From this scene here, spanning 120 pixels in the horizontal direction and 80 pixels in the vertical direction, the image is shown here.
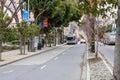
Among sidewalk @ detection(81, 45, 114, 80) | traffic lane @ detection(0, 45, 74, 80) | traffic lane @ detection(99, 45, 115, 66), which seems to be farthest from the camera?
traffic lane @ detection(99, 45, 115, 66)

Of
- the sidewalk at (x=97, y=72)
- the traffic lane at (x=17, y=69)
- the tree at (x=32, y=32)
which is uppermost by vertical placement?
the tree at (x=32, y=32)

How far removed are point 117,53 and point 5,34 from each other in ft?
82.9

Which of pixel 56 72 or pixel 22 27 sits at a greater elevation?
pixel 22 27

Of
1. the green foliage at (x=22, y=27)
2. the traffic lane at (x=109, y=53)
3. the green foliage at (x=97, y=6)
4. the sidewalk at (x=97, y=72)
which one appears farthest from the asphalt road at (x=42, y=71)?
the green foliage at (x=22, y=27)

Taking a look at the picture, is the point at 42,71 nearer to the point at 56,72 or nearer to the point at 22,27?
the point at 56,72

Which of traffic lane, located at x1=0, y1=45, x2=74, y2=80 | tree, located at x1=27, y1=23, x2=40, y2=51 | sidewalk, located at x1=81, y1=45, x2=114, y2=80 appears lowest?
traffic lane, located at x1=0, y1=45, x2=74, y2=80

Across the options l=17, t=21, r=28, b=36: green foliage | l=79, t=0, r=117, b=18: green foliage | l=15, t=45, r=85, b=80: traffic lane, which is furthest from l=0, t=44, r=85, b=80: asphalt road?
l=17, t=21, r=28, b=36: green foliage

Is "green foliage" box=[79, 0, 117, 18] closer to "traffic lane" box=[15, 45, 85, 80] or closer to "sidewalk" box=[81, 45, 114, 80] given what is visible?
"sidewalk" box=[81, 45, 114, 80]

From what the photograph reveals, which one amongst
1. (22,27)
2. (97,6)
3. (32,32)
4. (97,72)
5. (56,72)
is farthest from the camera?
(32,32)

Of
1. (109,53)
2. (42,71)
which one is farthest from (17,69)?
(109,53)

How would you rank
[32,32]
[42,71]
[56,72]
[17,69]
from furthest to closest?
[32,32]
[17,69]
[42,71]
[56,72]

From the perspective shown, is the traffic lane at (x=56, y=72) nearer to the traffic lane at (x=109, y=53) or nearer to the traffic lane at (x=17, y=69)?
the traffic lane at (x=17, y=69)

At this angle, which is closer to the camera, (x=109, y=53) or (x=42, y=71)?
(x=42, y=71)

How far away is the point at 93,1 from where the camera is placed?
8.77m
